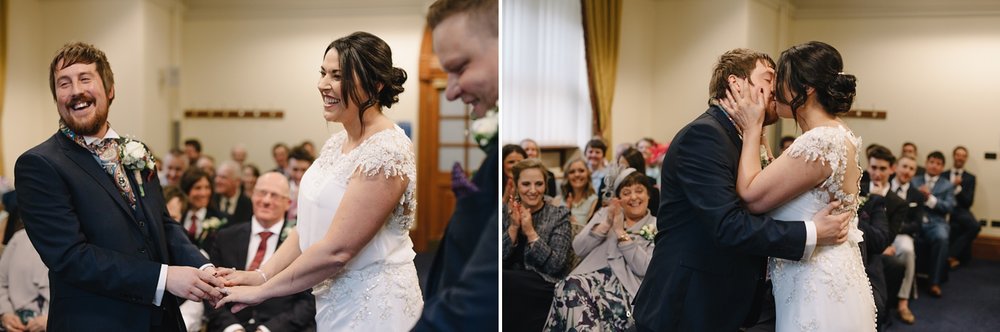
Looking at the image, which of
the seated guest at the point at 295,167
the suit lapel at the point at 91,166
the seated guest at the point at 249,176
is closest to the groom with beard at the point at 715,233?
the seated guest at the point at 295,167

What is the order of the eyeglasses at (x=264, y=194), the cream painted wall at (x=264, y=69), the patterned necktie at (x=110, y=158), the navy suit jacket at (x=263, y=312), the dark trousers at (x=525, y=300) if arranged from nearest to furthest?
the patterned necktie at (x=110, y=158) < the cream painted wall at (x=264, y=69) < the navy suit jacket at (x=263, y=312) < the dark trousers at (x=525, y=300) < the eyeglasses at (x=264, y=194)

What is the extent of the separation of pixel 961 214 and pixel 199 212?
9.61 ft

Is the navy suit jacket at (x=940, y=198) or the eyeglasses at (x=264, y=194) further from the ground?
the navy suit jacket at (x=940, y=198)

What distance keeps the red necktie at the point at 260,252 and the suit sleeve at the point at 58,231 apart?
0.83m

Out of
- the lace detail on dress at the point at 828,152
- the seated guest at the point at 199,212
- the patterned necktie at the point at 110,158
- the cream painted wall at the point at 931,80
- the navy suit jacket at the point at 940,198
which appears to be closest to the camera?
the lace detail on dress at the point at 828,152

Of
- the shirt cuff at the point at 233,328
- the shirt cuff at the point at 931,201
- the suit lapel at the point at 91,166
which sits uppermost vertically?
the suit lapel at the point at 91,166

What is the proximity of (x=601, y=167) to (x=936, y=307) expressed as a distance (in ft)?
3.80

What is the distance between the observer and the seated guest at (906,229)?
2.40 meters

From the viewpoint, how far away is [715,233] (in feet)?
6.97

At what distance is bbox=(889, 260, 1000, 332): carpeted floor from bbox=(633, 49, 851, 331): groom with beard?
61 centimetres

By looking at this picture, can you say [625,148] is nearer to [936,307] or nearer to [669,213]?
[669,213]

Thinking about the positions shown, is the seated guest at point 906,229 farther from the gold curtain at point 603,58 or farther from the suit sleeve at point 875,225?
the gold curtain at point 603,58

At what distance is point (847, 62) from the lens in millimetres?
2258

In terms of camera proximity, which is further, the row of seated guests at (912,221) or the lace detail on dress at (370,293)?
the row of seated guests at (912,221)
